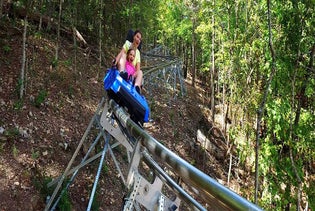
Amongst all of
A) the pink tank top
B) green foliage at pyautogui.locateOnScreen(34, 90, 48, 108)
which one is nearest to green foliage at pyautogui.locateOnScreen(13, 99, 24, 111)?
green foliage at pyautogui.locateOnScreen(34, 90, 48, 108)

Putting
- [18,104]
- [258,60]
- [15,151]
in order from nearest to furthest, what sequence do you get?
[15,151] → [18,104] → [258,60]

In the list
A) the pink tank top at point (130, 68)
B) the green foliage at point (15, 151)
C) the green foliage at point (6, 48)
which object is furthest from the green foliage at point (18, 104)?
the pink tank top at point (130, 68)

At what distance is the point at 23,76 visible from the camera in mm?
7324

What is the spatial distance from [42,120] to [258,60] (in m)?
7.55

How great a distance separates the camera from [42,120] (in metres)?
7.29

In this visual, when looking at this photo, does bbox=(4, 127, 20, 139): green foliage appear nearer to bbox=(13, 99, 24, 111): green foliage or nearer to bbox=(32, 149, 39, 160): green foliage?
bbox=(32, 149, 39, 160): green foliage

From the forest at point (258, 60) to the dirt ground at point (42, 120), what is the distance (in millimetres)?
277

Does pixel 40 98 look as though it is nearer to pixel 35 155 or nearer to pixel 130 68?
pixel 35 155

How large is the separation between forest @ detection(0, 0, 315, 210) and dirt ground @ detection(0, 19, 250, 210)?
277 mm

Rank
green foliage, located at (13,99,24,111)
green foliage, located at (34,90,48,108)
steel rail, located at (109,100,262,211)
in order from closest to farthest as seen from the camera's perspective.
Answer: steel rail, located at (109,100,262,211)
green foliage, located at (13,99,24,111)
green foliage, located at (34,90,48,108)

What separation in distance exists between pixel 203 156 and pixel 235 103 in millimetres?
2655

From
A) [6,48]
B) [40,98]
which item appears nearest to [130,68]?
[40,98]

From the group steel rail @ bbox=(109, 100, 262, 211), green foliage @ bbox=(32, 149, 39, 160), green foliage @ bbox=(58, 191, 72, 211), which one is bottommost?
green foliage @ bbox=(58, 191, 72, 211)

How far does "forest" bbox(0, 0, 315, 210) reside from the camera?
321 inches
